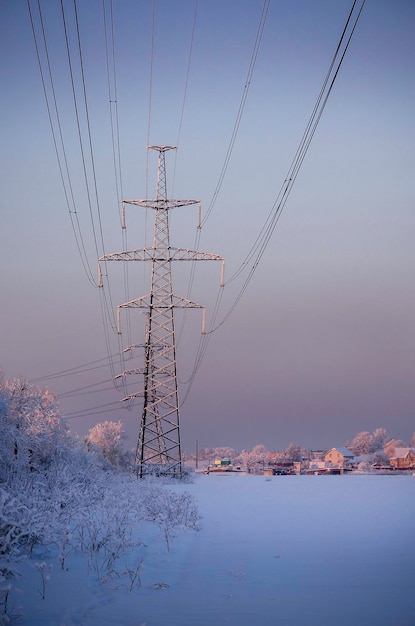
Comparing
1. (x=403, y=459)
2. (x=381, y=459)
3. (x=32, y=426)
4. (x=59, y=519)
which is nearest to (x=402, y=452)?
(x=403, y=459)

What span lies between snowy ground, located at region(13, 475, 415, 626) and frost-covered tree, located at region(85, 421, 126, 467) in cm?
4883

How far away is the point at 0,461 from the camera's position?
20.4 metres

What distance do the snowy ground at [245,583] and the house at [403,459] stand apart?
112m

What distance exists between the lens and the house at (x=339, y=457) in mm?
133288

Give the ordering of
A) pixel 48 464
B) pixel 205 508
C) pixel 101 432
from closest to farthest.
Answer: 1. pixel 205 508
2. pixel 48 464
3. pixel 101 432

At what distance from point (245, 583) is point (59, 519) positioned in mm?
3836

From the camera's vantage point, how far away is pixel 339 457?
13675 centimetres

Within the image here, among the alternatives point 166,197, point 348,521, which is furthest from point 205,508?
point 166,197

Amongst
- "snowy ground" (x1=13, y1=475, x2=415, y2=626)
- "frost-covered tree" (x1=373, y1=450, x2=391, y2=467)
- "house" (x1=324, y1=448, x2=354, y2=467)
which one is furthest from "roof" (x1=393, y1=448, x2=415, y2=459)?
"snowy ground" (x1=13, y1=475, x2=415, y2=626)

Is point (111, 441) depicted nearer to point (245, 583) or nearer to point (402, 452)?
point (245, 583)

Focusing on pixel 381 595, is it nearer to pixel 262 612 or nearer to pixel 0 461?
pixel 262 612

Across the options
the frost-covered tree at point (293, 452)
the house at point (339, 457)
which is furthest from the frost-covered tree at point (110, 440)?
the frost-covered tree at point (293, 452)

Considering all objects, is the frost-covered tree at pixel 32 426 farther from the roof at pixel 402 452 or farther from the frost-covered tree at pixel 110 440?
the roof at pixel 402 452

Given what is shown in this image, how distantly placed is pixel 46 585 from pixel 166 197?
2459cm
